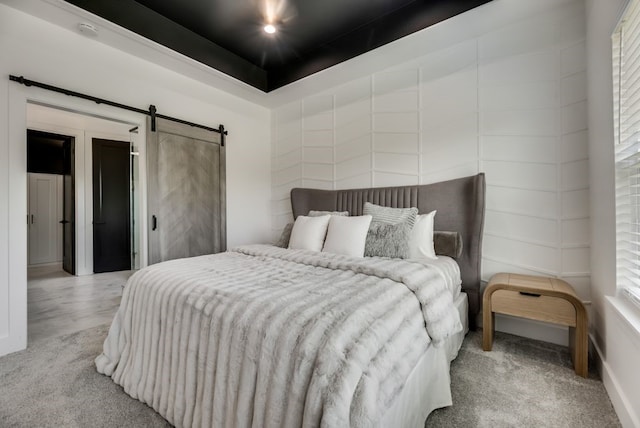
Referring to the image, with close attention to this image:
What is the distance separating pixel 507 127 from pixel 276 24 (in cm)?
244

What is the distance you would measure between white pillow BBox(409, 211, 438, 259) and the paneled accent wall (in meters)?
0.59

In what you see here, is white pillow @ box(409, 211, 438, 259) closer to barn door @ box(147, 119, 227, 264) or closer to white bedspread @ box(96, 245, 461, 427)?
white bedspread @ box(96, 245, 461, 427)

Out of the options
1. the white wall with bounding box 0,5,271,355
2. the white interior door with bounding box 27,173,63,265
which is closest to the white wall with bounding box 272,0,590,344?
the white wall with bounding box 0,5,271,355

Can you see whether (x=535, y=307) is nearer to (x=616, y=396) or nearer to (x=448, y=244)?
(x=616, y=396)

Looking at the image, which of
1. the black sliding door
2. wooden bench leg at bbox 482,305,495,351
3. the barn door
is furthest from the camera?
the black sliding door

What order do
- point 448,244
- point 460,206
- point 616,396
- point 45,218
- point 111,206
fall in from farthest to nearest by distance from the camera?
1. point 45,218
2. point 111,206
3. point 460,206
4. point 448,244
5. point 616,396

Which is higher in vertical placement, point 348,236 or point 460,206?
point 460,206

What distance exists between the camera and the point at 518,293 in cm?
196

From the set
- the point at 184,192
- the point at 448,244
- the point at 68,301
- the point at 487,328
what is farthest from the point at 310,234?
the point at 68,301

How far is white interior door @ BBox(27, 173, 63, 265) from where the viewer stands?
5555 mm

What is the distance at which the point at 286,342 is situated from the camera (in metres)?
0.94

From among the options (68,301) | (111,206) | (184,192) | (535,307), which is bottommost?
(68,301)

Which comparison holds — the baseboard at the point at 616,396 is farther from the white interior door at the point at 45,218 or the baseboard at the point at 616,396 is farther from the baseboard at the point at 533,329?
the white interior door at the point at 45,218

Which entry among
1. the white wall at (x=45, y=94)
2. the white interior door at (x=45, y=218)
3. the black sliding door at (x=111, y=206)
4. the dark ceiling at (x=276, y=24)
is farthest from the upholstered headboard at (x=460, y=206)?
the white interior door at (x=45, y=218)
